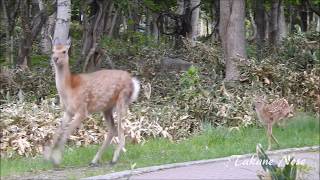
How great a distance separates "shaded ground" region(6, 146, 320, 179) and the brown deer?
48cm

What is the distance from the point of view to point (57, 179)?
9.70 m

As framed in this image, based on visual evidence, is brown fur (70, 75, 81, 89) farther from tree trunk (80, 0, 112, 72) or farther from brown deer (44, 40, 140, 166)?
tree trunk (80, 0, 112, 72)

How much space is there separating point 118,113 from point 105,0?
8.40m

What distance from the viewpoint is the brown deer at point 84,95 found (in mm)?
10578

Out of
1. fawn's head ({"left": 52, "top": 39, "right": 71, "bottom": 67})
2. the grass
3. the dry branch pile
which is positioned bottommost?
the grass

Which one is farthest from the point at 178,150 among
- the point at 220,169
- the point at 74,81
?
the point at 74,81

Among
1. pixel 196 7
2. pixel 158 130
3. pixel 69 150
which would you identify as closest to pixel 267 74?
pixel 158 130

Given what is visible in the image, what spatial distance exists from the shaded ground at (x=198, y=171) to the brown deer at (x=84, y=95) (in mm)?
481

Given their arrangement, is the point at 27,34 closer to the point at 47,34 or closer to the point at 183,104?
the point at 47,34

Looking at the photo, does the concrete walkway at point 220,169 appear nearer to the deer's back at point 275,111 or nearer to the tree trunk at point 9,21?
the deer's back at point 275,111

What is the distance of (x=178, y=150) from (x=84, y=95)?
222cm

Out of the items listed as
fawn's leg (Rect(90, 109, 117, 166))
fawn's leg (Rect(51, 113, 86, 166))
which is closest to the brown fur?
fawn's leg (Rect(51, 113, 86, 166))

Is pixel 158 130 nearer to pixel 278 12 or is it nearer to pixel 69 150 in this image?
pixel 69 150

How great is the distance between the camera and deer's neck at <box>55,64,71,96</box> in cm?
1081
